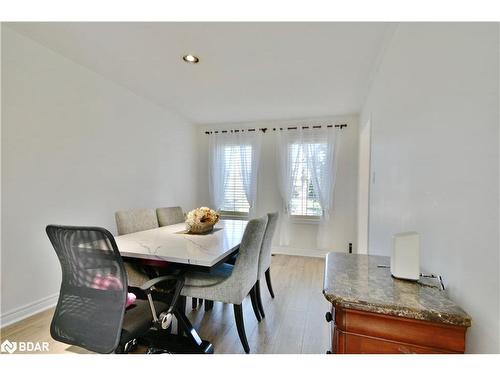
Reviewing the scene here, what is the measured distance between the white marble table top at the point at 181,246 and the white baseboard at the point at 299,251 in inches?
83.9

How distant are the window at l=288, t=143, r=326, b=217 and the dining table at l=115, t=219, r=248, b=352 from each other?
7.29 feet

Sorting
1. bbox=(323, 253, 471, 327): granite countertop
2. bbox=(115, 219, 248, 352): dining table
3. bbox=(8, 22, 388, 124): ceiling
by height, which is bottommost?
bbox=(115, 219, 248, 352): dining table

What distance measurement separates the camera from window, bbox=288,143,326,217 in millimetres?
3939

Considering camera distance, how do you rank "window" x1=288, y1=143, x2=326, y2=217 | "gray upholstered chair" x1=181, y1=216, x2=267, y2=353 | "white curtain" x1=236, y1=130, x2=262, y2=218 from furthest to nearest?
1. "white curtain" x1=236, y1=130, x2=262, y2=218
2. "window" x1=288, y1=143, x2=326, y2=217
3. "gray upholstered chair" x1=181, y1=216, x2=267, y2=353

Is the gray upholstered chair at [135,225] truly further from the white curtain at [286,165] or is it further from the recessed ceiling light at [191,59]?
the white curtain at [286,165]

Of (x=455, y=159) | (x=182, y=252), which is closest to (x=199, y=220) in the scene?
(x=182, y=252)

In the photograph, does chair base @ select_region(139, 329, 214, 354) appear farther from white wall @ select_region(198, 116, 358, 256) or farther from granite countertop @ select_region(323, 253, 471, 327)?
white wall @ select_region(198, 116, 358, 256)

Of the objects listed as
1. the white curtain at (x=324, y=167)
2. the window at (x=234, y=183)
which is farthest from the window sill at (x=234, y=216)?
the white curtain at (x=324, y=167)

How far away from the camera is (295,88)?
281 centimetres

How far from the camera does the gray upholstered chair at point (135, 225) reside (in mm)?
1692

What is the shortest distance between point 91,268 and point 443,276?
5.00ft

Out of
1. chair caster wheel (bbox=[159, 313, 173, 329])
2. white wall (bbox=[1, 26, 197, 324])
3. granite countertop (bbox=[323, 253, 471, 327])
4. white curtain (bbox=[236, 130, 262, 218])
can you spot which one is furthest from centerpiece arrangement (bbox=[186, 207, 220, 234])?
white curtain (bbox=[236, 130, 262, 218])

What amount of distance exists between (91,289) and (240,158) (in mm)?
3352
